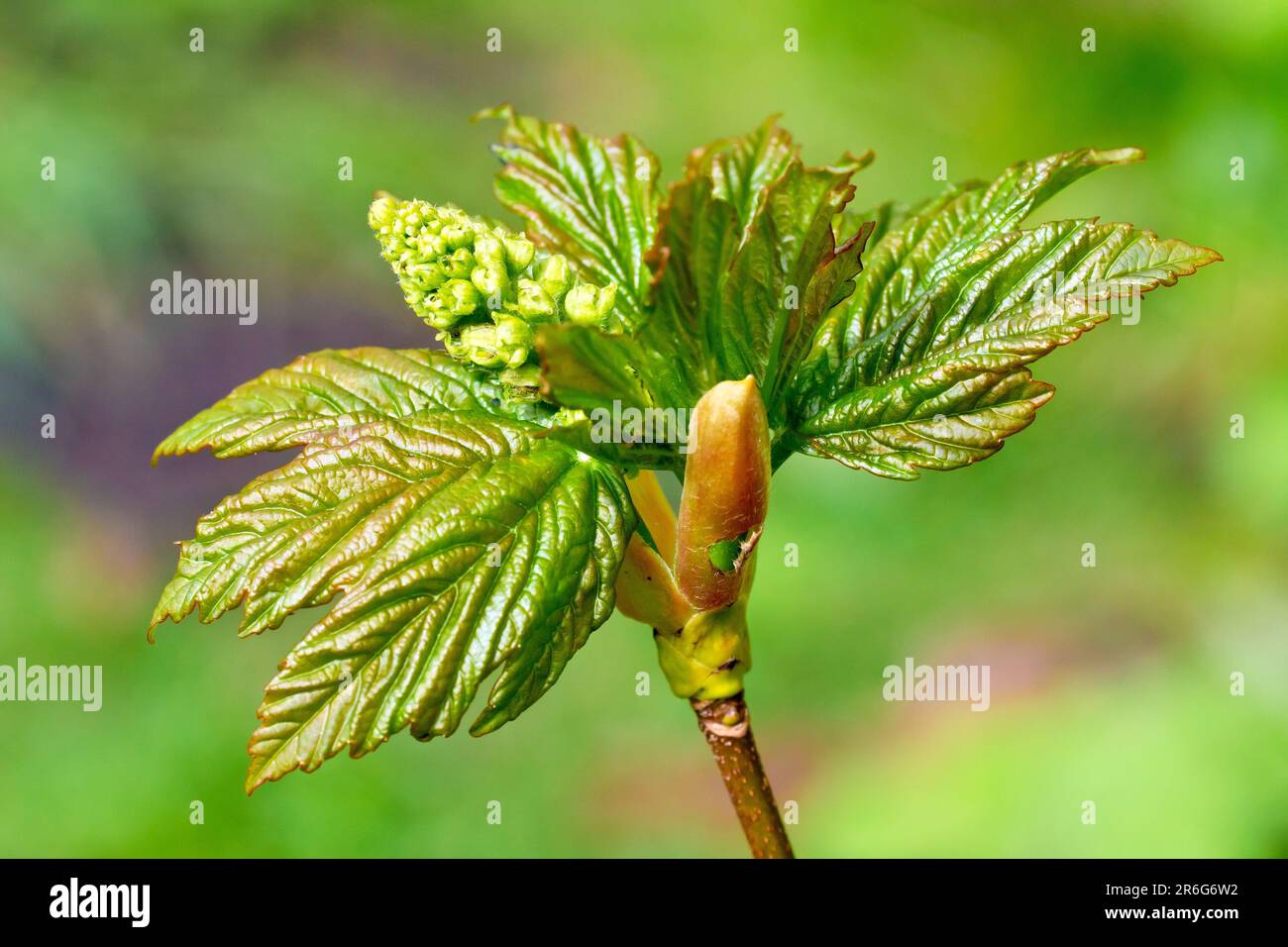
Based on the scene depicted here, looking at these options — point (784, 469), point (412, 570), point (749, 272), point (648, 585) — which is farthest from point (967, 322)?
point (784, 469)

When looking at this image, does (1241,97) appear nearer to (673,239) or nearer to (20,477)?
(673,239)

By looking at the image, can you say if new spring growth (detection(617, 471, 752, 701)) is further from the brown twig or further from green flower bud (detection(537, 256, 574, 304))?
green flower bud (detection(537, 256, 574, 304))


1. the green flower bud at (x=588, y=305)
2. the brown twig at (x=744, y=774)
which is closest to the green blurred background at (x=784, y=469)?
the brown twig at (x=744, y=774)

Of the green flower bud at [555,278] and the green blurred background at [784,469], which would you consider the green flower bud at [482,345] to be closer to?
the green flower bud at [555,278]

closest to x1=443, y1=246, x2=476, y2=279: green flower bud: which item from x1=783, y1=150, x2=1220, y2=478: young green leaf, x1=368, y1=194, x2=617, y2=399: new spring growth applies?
x1=368, y1=194, x2=617, y2=399: new spring growth

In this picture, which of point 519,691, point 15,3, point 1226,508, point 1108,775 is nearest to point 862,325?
point 519,691

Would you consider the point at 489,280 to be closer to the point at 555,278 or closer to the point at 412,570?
the point at 555,278

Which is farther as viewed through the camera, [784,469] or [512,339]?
[784,469]
